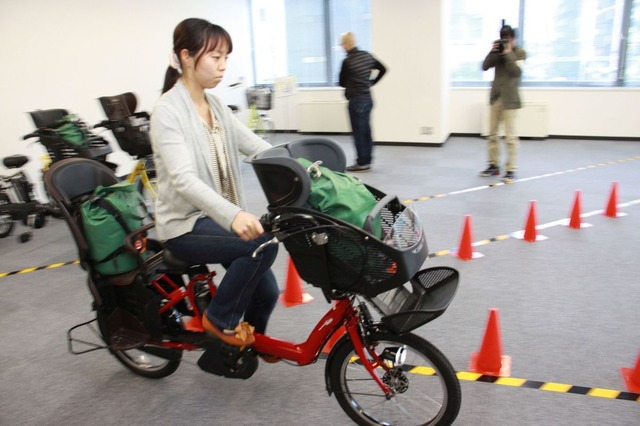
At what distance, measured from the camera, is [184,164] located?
1.72m

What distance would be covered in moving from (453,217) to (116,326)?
3112 millimetres

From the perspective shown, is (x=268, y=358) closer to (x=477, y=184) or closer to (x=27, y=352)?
(x=27, y=352)

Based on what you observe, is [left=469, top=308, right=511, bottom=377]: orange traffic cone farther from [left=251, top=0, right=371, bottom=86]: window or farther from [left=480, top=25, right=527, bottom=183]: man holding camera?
[left=251, top=0, right=371, bottom=86]: window

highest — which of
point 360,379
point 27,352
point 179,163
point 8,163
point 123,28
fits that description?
point 123,28

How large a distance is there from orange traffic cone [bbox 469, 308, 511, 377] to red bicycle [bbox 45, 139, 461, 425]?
32cm

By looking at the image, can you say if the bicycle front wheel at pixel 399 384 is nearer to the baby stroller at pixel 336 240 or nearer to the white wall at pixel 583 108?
the baby stroller at pixel 336 240

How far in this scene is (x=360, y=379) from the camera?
200 centimetres

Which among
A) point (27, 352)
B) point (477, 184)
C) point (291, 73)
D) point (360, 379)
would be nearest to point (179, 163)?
point (360, 379)

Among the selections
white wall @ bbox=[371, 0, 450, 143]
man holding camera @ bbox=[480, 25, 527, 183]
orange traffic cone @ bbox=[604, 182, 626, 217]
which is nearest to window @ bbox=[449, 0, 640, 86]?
white wall @ bbox=[371, 0, 450, 143]

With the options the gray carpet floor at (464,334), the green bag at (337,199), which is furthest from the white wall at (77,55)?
the green bag at (337,199)

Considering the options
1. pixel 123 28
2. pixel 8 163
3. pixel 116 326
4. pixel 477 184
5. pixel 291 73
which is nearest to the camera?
pixel 116 326

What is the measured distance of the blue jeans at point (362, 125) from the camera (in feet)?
19.9

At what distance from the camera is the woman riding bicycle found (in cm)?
170

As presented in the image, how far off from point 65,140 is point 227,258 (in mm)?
3189
